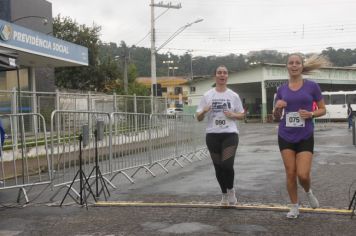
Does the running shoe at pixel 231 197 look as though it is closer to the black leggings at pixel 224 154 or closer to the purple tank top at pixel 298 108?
the black leggings at pixel 224 154

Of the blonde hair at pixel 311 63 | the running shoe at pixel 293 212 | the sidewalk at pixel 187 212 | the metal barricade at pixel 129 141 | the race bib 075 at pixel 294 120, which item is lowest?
the sidewalk at pixel 187 212

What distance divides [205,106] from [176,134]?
7109 millimetres

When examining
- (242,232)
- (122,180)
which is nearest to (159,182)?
(122,180)

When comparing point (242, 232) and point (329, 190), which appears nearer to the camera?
point (242, 232)

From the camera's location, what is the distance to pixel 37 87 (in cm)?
2675

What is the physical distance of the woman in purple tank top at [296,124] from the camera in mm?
6424

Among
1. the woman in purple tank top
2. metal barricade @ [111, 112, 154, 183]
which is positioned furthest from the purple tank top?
metal barricade @ [111, 112, 154, 183]

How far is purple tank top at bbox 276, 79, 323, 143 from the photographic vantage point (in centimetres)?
647

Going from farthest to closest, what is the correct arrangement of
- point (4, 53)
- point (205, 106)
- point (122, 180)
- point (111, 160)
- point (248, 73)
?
point (248, 73)
point (122, 180)
point (111, 160)
point (4, 53)
point (205, 106)

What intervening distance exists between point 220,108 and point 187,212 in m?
1.48

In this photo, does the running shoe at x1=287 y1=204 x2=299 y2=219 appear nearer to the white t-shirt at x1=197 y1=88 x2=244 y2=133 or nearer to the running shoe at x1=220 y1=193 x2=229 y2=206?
the running shoe at x1=220 y1=193 x2=229 y2=206

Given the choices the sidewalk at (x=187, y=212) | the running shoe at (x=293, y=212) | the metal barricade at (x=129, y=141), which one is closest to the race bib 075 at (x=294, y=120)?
the running shoe at (x=293, y=212)

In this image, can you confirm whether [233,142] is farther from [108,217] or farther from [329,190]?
[329,190]

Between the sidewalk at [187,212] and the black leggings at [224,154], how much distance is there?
1.27 ft
